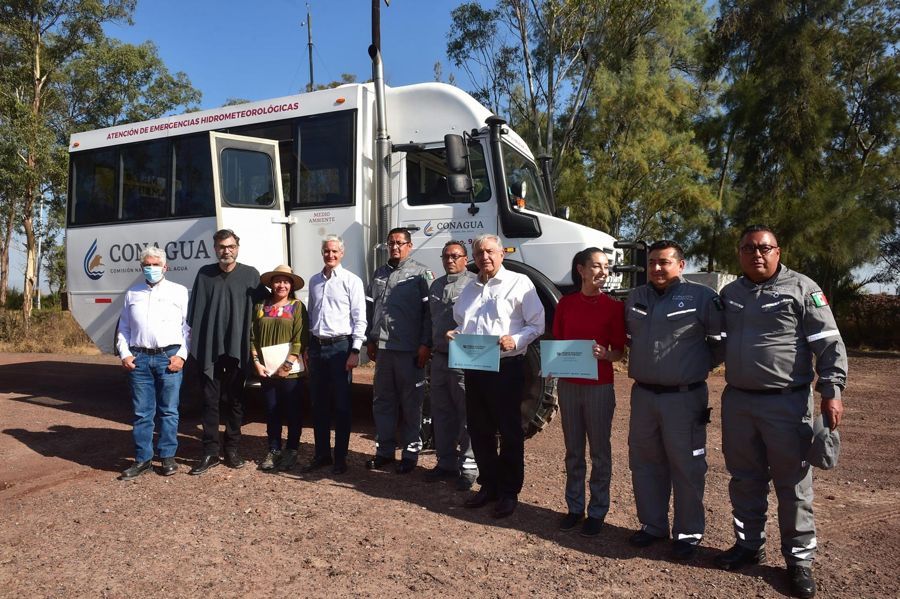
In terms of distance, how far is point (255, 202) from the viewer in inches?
252

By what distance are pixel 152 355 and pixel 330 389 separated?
1400 mm

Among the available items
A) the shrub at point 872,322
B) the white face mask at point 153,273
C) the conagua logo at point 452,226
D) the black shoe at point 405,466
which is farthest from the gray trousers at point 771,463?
the shrub at point 872,322

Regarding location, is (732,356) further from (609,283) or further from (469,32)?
(469,32)

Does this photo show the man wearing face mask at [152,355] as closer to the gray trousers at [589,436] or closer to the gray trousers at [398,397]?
the gray trousers at [398,397]

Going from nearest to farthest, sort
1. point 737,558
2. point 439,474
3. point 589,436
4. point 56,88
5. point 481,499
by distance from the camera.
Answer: point 737,558 < point 589,436 < point 481,499 < point 439,474 < point 56,88

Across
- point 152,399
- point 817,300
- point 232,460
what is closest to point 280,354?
point 232,460

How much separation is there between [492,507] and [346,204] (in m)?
3.17

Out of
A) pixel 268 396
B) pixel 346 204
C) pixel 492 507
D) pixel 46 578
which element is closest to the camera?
pixel 46 578

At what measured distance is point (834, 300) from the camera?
17031 millimetres

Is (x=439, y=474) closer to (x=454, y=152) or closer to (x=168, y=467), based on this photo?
(x=168, y=467)

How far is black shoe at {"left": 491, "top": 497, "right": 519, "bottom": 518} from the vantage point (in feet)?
13.6

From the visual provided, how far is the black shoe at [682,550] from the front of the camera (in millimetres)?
3481

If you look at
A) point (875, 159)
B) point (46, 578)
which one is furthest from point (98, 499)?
point (875, 159)

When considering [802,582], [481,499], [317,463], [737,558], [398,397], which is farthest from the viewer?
[398,397]
